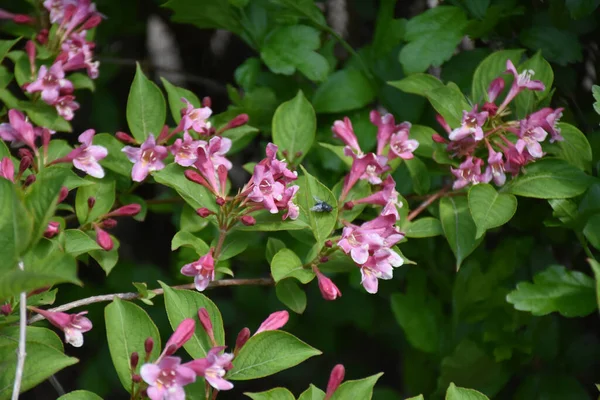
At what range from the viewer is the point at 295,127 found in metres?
1.55

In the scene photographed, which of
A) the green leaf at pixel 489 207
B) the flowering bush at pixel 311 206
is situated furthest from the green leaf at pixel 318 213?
the green leaf at pixel 489 207

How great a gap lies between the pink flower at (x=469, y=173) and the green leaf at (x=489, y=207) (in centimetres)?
2

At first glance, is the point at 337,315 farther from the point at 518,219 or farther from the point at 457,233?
the point at 457,233

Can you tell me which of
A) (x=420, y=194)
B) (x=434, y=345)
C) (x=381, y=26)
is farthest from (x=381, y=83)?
(x=434, y=345)

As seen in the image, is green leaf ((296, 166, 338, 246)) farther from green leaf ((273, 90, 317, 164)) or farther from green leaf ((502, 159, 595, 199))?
green leaf ((502, 159, 595, 199))

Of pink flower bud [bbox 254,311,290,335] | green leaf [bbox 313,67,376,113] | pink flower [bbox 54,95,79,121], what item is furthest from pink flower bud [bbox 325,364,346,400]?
pink flower [bbox 54,95,79,121]

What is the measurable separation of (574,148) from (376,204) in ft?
1.36

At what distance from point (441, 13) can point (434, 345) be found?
772 mm

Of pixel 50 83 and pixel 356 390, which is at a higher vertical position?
pixel 50 83

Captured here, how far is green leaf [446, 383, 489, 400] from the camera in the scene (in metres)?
1.11

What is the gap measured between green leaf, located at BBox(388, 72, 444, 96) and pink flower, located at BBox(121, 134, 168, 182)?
0.50 metres

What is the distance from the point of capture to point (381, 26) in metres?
1.78

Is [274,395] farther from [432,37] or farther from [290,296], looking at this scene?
[432,37]

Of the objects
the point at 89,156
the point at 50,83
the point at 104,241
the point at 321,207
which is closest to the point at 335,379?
the point at 321,207
